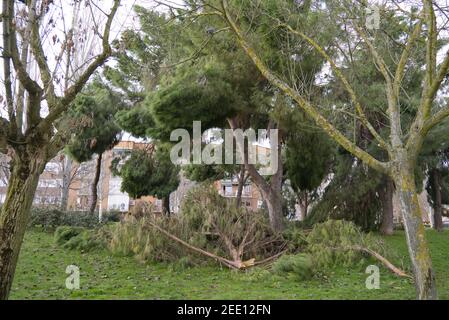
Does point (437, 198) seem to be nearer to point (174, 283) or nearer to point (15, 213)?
point (174, 283)

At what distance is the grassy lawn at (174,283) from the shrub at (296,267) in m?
0.18

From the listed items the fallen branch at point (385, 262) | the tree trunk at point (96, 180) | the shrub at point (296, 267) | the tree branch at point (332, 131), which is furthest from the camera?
the tree trunk at point (96, 180)

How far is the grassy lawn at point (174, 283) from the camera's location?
6438mm

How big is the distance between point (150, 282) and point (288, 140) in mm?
7689

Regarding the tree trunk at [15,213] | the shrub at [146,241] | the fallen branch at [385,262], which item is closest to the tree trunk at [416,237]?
the fallen branch at [385,262]

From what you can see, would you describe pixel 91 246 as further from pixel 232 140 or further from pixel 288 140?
pixel 288 140

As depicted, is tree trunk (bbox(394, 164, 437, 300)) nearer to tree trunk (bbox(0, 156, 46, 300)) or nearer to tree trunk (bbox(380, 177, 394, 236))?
tree trunk (bbox(0, 156, 46, 300))

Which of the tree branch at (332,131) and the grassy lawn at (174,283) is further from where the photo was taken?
the grassy lawn at (174,283)

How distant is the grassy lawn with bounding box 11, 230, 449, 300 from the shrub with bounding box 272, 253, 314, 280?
179 millimetres

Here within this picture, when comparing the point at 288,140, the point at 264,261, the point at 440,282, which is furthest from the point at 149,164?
the point at 440,282

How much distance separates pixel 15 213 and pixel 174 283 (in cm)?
330

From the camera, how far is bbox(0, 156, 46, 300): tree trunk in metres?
5.18

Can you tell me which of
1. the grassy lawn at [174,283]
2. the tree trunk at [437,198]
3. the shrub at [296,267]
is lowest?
the grassy lawn at [174,283]

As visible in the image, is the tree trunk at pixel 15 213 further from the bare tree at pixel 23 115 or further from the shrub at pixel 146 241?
the shrub at pixel 146 241
